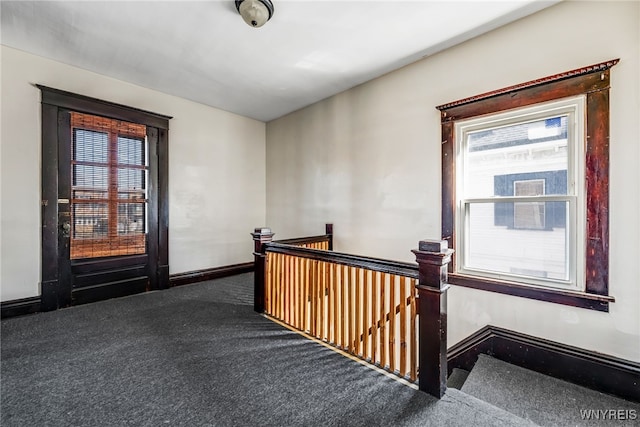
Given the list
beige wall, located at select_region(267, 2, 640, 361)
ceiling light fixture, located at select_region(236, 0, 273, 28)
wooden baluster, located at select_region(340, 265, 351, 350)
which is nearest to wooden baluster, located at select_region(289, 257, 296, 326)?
wooden baluster, located at select_region(340, 265, 351, 350)

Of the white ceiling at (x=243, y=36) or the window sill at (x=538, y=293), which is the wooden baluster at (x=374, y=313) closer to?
the window sill at (x=538, y=293)

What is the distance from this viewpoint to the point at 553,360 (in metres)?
2.12

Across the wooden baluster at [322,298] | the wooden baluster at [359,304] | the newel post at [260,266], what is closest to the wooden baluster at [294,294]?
the wooden baluster at [322,298]

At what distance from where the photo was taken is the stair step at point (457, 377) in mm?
2496

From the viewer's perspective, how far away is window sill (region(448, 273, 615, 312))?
1973 mm

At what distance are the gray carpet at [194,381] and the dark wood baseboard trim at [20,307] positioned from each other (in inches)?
4.4

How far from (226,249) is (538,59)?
456 centimetres

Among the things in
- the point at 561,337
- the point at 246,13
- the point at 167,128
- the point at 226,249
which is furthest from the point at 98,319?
the point at 561,337

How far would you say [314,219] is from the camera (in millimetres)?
4203

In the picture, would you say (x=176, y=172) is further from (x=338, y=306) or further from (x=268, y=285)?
(x=338, y=306)

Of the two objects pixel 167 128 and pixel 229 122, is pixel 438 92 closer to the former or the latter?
pixel 229 122

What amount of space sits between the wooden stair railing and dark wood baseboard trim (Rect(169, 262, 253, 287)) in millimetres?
1730

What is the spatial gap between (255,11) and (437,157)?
214 centimetres

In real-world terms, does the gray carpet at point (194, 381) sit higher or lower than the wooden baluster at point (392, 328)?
lower
